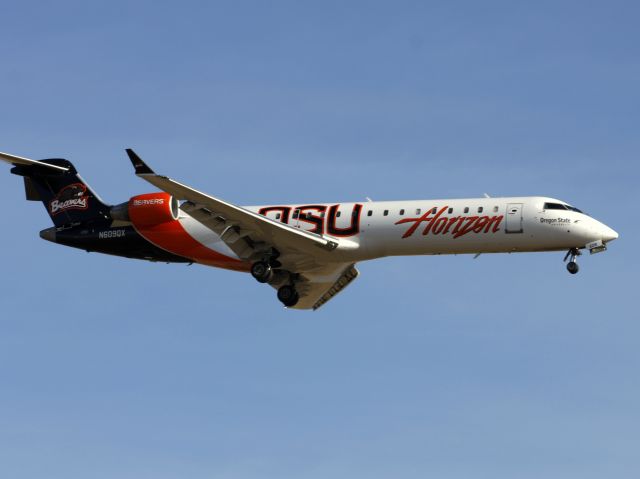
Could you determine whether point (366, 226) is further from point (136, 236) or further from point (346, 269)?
point (136, 236)

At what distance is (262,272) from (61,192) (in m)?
8.89

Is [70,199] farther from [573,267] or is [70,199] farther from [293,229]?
[573,267]

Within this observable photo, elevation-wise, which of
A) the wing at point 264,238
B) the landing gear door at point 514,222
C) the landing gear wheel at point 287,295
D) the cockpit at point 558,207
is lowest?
the landing gear wheel at point 287,295

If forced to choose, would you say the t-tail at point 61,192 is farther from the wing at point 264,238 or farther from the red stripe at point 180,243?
the wing at point 264,238

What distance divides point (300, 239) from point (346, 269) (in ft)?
13.4

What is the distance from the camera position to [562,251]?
3888cm

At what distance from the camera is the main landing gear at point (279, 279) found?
132 feet

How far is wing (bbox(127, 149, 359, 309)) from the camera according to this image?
38.3m

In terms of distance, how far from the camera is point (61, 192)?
144 ft

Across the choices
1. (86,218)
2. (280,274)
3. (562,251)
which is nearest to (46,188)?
(86,218)

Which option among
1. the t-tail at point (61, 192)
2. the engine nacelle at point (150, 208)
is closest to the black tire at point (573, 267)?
the engine nacelle at point (150, 208)

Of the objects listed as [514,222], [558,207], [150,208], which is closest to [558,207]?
[558,207]

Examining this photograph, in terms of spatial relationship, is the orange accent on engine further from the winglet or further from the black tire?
the black tire

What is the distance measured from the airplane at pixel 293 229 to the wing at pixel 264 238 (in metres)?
0.04
